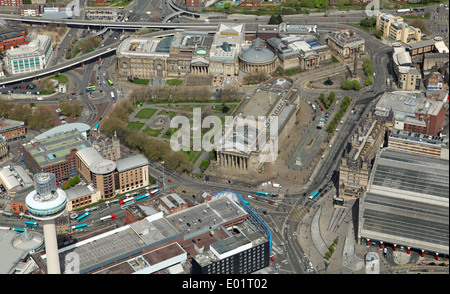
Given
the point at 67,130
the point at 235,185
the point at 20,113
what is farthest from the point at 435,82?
the point at 20,113

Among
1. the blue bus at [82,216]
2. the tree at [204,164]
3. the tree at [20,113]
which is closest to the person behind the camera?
the blue bus at [82,216]

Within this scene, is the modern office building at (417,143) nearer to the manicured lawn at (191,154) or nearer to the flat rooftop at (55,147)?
the manicured lawn at (191,154)

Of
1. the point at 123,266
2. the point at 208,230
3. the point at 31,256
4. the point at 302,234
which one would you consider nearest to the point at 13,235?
the point at 31,256

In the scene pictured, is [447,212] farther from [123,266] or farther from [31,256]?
[31,256]

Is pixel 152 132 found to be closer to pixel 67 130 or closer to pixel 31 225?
pixel 67 130

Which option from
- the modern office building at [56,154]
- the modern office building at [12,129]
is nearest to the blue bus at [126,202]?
the modern office building at [56,154]

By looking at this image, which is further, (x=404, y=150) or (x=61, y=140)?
(x=61, y=140)
